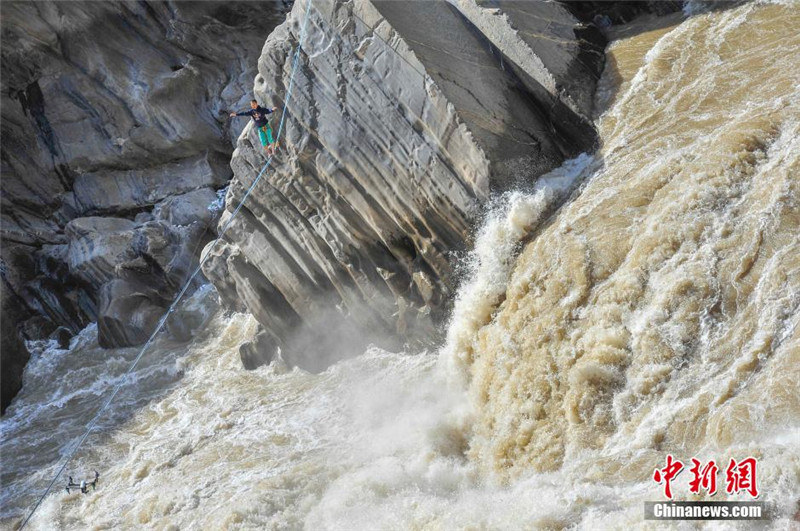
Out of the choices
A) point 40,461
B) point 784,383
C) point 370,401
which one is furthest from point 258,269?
point 784,383

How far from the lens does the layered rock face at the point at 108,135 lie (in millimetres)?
20516

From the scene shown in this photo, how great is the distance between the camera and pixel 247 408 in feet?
43.8

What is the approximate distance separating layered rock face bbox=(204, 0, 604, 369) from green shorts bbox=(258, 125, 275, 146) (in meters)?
0.34

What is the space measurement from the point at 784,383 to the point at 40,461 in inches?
539

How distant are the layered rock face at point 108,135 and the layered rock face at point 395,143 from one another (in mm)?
7269

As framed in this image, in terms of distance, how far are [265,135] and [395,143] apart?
2.70 metres

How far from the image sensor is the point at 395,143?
12.0m

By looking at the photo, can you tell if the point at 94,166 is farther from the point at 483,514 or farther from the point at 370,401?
the point at 483,514

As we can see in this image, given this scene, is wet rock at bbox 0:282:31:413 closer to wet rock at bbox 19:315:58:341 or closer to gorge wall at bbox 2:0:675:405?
gorge wall at bbox 2:0:675:405

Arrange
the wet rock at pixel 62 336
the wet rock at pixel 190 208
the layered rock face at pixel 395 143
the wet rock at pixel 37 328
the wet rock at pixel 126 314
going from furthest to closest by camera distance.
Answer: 1. the wet rock at pixel 190 208
2. the wet rock at pixel 37 328
3. the wet rock at pixel 62 336
4. the wet rock at pixel 126 314
5. the layered rock face at pixel 395 143

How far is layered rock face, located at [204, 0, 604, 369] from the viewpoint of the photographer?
38.1 feet

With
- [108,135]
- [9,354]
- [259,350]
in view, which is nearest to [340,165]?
[259,350]

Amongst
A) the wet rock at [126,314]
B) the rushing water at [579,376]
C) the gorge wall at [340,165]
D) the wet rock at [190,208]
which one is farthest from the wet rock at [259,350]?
the wet rock at [190,208]

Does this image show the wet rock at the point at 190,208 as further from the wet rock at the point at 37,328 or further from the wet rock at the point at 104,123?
the wet rock at the point at 37,328
